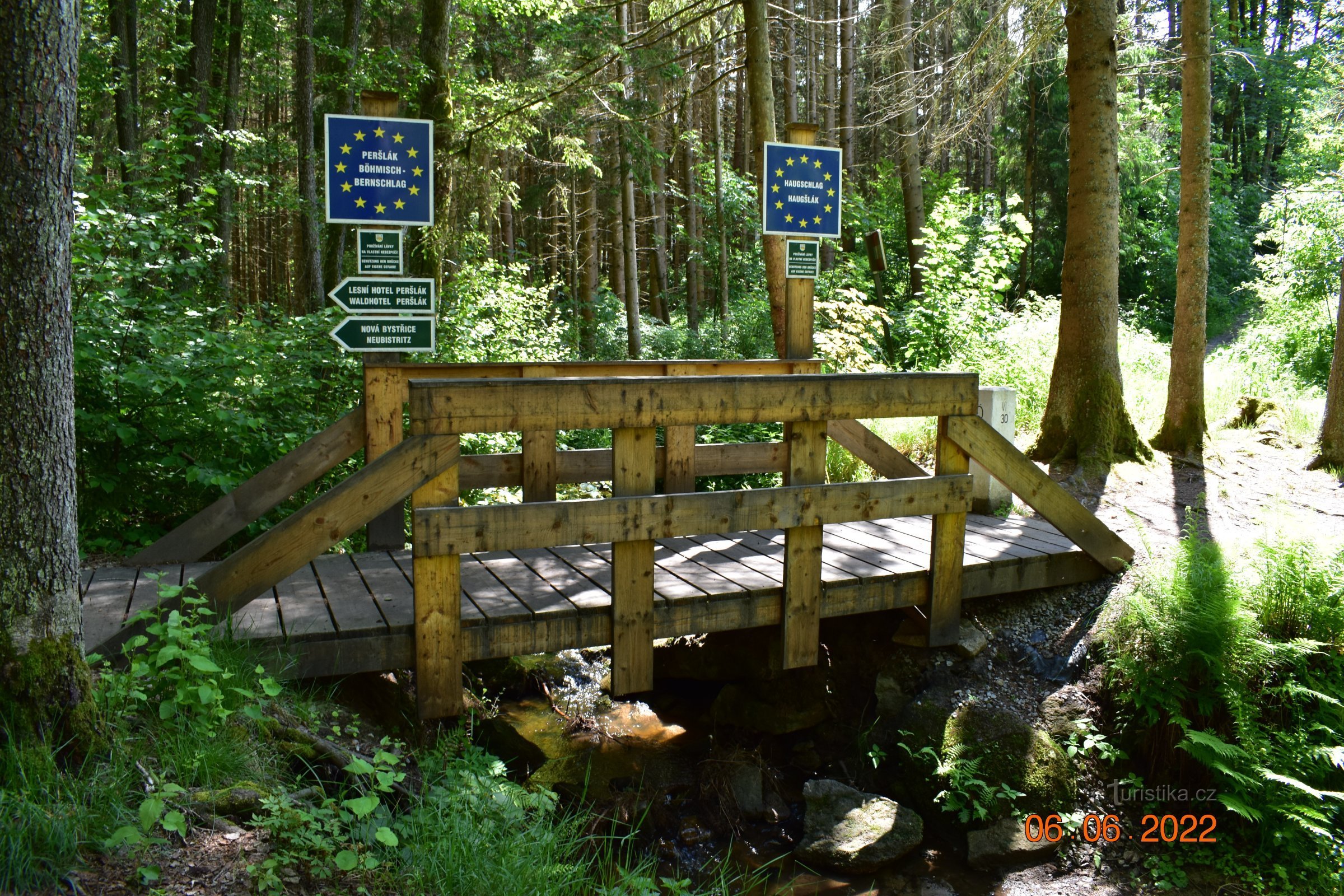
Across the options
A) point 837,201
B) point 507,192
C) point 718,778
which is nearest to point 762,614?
point 718,778

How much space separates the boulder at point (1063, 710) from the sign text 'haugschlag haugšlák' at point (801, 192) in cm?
316

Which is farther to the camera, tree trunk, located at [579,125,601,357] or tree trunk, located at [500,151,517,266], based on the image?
tree trunk, located at [500,151,517,266]

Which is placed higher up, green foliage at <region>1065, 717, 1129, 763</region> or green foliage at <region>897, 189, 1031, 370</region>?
green foliage at <region>897, 189, 1031, 370</region>

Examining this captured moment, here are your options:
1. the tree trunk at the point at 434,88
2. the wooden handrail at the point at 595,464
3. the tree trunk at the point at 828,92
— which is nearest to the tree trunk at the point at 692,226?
the tree trunk at the point at 828,92

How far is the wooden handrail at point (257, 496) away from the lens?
5520 millimetres

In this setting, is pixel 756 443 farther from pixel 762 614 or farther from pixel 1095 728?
pixel 1095 728

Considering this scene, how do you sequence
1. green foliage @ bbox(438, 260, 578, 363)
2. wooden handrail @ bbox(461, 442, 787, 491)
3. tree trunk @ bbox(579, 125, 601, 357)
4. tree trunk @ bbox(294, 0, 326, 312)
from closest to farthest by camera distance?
wooden handrail @ bbox(461, 442, 787, 491), green foliage @ bbox(438, 260, 578, 363), tree trunk @ bbox(294, 0, 326, 312), tree trunk @ bbox(579, 125, 601, 357)

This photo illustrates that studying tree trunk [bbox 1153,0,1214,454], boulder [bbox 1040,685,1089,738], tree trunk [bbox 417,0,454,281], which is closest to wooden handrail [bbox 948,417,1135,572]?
boulder [bbox 1040,685,1089,738]

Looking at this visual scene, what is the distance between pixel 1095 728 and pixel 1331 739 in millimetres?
1119

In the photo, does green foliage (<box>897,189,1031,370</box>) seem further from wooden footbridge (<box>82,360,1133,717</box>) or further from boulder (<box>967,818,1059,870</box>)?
boulder (<box>967,818,1059,870</box>)

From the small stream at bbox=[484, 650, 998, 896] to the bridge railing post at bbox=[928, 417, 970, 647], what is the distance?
123 cm

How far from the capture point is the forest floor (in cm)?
280

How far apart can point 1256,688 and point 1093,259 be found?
16.3 ft

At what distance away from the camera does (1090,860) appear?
15.4ft
